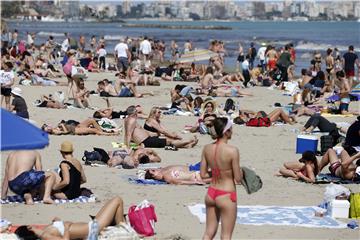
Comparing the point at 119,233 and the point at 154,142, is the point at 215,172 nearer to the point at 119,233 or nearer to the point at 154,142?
the point at 119,233

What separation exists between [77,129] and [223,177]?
307 inches

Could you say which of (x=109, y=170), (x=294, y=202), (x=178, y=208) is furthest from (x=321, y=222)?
(x=109, y=170)

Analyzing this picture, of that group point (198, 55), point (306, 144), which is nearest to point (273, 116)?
point (306, 144)

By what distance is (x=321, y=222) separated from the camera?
8.71 m

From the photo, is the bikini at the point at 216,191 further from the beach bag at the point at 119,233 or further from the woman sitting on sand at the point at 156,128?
the woman sitting on sand at the point at 156,128

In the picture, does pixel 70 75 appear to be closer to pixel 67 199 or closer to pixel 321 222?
pixel 67 199

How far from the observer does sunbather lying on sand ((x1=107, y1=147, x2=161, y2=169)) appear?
1155cm

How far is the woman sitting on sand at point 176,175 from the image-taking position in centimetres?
1052

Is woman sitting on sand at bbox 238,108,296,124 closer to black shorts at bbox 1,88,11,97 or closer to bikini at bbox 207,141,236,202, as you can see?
black shorts at bbox 1,88,11,97

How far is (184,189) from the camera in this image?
33.7 ft

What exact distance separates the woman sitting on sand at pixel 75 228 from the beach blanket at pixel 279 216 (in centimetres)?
132

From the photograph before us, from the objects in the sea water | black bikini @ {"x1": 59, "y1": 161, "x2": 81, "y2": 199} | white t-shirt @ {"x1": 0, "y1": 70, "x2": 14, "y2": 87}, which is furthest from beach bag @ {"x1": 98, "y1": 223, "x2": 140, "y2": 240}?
the sea water

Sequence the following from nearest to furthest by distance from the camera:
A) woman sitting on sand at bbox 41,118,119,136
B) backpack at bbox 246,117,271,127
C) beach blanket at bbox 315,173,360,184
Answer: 1. beach blanket at bbox 315,173,360,184
2. woman sitting on sand at bbox 41,118,119,136
3. backpack at bbox 246,117,271,127

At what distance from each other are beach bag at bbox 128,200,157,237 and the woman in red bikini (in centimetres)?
123
